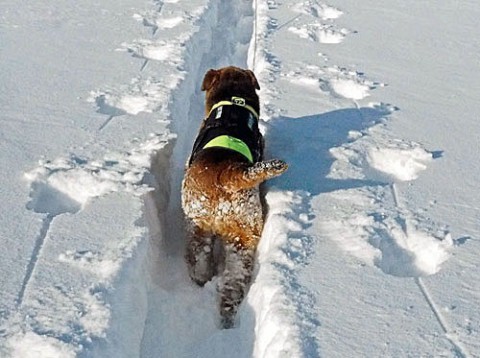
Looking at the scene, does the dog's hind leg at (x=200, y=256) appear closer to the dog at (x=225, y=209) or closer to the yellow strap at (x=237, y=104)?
the dog at (x=225, y=209)

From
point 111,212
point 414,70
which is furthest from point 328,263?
point 414,70

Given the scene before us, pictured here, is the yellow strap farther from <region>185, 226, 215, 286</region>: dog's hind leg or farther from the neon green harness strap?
<region>185, 226, 215, 286</region>: dog's hind leg

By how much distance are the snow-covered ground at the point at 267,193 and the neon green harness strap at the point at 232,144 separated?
0.33 meters

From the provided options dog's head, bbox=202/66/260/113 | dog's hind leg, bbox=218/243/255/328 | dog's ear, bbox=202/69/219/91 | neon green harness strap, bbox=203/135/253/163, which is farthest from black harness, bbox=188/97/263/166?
dog's hind leg, bbox=218/243/255/328

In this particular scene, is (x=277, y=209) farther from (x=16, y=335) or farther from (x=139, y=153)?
(x=16, y=335)

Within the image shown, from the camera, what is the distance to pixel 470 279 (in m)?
3.15

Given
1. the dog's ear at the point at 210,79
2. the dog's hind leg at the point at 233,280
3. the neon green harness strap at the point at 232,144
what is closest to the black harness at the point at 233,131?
the neon green harness strap at the point at 232,144

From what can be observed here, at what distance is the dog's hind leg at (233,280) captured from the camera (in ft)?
11.0

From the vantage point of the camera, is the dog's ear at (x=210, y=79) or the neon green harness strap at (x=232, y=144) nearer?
the neon green harness strap at (x=232, y=144)

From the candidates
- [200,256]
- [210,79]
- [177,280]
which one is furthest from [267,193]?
[210,79]

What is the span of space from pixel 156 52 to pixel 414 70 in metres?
2.28

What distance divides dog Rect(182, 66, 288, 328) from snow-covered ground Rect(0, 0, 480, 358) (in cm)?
10

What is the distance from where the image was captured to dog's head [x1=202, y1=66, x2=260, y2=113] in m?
4.34

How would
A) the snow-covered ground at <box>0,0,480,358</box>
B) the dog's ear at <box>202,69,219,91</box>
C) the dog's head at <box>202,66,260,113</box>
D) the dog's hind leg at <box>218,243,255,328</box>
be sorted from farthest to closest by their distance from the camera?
the dog's ear at <box>202,69,219,91</box> → the dog's head at <box>202,66,260,113</box> → the dog's hind leg at <box>218,243,255,328</box> → the snow-covered ground at <box>0,0,480,358</box>
